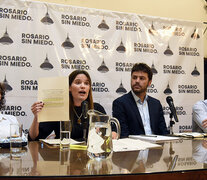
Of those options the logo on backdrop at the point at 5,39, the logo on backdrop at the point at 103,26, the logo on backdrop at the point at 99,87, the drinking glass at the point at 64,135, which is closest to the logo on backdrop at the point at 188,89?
the logo on backdrop at the point at 99,87

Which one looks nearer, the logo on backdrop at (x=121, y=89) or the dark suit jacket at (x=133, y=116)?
the dark suit jacket at (x=133, y=116)

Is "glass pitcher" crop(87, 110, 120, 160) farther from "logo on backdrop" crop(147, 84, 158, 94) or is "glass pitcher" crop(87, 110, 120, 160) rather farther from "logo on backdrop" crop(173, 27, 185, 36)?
"logo on backdrop" crop(173, 27, 185, 36)

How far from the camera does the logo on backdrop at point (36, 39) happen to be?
3.20 m

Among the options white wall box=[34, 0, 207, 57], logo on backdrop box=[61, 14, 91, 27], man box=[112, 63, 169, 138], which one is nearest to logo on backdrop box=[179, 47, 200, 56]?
white wall box=[34, 0, 207, 57]

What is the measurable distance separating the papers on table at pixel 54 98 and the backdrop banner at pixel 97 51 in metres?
1.42

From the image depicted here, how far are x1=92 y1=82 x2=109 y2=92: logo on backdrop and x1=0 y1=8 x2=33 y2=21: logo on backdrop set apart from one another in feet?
3.61

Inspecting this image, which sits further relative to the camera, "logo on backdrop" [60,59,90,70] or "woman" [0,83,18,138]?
"logo on backdrop" [60,59,90,70]

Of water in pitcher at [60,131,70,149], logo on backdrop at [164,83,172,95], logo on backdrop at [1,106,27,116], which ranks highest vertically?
logo on backdrop at [164,83,172,95]

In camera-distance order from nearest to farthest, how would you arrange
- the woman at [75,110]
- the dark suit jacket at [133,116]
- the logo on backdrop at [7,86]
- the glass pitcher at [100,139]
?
the glass pitcher at [100,139], the woman at [75,110], the dark suit jacket at [133,116], the logo on backdrop at [7,86]

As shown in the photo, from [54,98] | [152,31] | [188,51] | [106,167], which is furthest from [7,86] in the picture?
[188,51]

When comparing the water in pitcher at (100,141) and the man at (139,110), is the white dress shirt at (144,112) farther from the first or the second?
the water in pitcher at (100,141)

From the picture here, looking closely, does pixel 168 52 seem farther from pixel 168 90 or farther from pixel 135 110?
pixel 135 110

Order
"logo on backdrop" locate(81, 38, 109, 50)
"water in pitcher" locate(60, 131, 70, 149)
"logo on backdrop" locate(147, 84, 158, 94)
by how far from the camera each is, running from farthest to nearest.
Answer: "logo on backdrop" locate(147, 84, 158, 94) → "logo on backdrop" locate(81, 38, 109, 50) → "water in pitcher" locate(60, 131, 70, 149)

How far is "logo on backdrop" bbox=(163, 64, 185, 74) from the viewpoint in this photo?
151 inches
